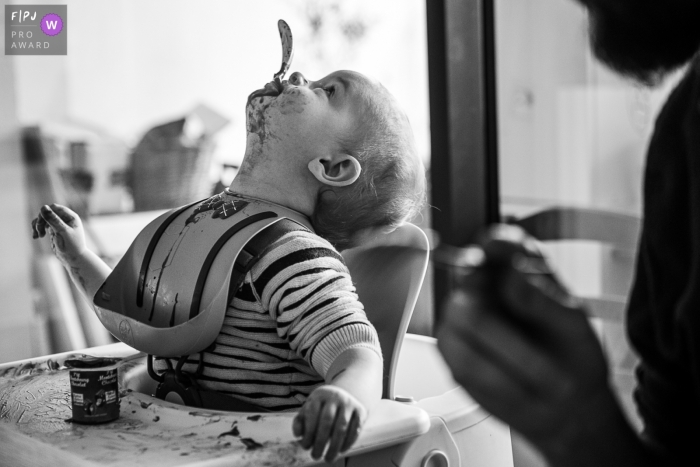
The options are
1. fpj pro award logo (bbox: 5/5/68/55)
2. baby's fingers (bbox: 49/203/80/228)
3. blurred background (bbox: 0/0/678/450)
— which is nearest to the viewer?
baby's fingers (bbox: 49/203/80/228)

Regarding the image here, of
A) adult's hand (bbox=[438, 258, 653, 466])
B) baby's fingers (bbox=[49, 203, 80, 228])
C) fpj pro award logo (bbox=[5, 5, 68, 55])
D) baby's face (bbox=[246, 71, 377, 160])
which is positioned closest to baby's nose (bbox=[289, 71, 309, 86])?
baby's face (bbox=[246, 71, 377, 160])

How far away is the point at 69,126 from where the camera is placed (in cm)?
237

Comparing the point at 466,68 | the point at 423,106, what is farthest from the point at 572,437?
Answer: the point at 423,106

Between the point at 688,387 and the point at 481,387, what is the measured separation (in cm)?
25

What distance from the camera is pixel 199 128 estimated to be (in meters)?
2.54

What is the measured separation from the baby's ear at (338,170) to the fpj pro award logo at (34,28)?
3.92 feet

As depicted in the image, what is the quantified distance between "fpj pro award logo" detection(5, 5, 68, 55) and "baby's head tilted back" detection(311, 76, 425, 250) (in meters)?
1.18

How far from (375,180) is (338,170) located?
67 mm

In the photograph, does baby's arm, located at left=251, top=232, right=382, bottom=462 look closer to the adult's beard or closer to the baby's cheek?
the baby's cheek

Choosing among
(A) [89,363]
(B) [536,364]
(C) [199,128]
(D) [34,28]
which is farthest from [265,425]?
(C) [199,128]

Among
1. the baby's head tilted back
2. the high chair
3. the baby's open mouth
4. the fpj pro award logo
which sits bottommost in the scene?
the high chair

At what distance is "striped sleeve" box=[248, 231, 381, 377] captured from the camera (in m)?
0.90

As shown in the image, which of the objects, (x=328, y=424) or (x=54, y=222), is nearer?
(x=328, y=424)

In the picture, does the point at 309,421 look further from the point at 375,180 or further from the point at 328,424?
the point at 375,180
